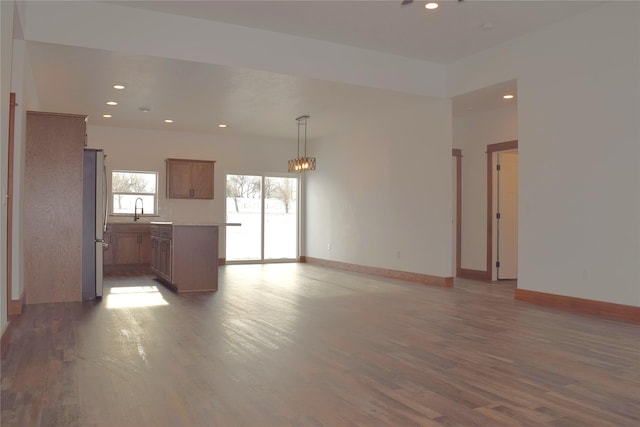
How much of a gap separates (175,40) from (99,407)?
4.32 meters

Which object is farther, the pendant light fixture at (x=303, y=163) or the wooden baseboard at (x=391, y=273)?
the pendant light fixture at (x=303, y=163)

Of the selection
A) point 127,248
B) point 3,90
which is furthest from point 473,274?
point 3,90

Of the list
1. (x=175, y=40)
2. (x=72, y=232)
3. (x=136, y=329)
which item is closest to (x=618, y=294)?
(x=136, y=329)

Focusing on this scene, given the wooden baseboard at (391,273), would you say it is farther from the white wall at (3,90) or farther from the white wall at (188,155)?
the white wall at (3,90)

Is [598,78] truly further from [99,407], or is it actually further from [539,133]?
[99,407]

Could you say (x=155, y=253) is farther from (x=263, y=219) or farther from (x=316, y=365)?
(x=316, y=365)

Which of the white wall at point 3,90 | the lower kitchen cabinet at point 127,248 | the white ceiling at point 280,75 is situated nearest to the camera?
the white wall at point 3,90

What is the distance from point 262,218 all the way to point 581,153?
714 centimetres

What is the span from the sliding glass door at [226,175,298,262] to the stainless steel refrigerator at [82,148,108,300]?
4955mm

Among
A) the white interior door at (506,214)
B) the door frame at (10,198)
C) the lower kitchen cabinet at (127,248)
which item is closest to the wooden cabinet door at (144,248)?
the lower kitchen cabinet at (127,248)

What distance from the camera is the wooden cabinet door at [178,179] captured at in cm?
1003

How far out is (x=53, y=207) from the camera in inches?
219

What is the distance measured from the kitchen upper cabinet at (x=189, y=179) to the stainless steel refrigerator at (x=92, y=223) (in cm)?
413

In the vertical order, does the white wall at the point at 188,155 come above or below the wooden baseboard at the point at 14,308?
above
